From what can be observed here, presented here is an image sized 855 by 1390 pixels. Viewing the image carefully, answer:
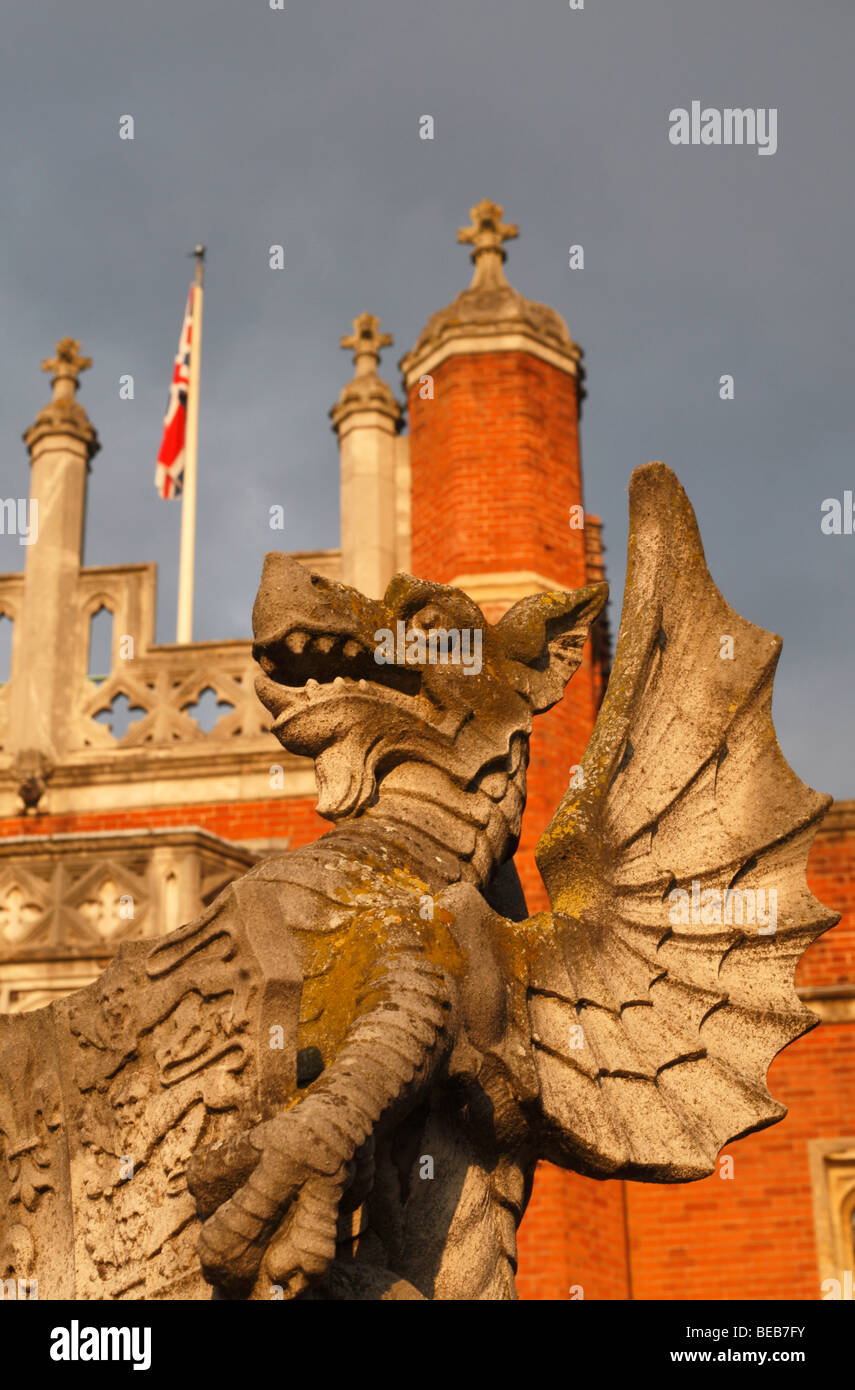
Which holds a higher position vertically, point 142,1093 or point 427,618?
point 427,618

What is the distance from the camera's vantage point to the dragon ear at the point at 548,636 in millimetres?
3848

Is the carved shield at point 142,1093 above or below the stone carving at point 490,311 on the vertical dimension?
below

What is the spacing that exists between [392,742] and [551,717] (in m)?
8.26

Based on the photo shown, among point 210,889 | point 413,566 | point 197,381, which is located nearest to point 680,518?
point 210,889

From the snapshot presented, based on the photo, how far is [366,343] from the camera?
47.0 ft

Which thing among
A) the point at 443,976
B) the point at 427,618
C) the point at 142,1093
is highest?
the point at 427,618

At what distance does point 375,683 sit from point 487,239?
10.9m

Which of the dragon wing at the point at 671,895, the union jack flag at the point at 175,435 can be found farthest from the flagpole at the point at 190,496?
the dragon wing at the point at 671,895

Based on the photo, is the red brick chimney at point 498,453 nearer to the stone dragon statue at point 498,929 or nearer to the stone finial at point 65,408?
the stone finial at point 65,408

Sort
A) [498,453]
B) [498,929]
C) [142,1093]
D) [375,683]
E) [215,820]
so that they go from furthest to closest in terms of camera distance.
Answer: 1. [498,453]
2. [215,820]
3. [375,683]
4. [498,929]
5. [142,1093]

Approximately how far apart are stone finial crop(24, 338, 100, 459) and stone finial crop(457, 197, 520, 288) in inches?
124

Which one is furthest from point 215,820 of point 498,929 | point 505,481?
point 498,929

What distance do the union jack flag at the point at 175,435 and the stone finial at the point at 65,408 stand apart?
5.69 ft

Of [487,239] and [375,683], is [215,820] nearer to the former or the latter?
[487,239]
